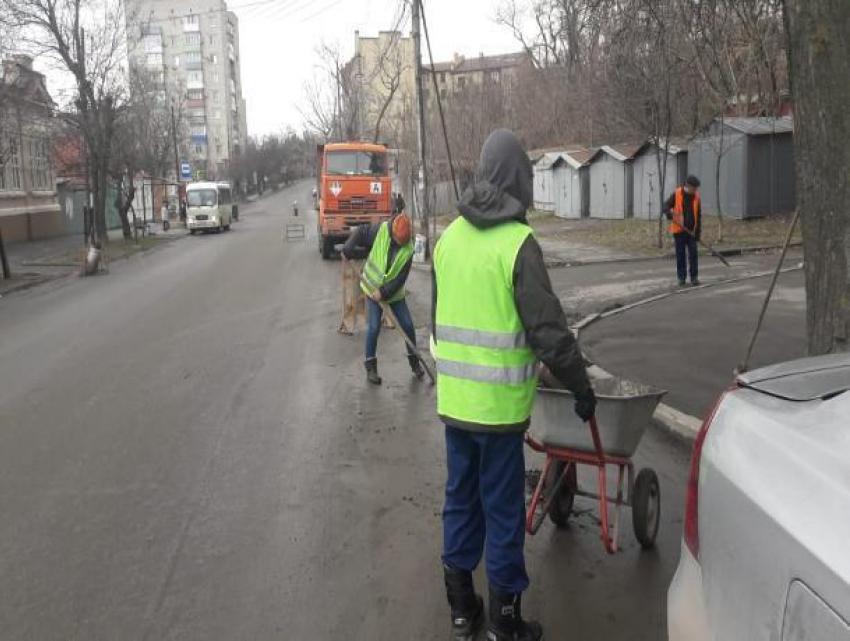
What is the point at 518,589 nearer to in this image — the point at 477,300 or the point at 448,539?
the point at 448,539

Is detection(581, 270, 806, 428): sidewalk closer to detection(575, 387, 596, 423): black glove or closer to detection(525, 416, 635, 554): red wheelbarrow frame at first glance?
detection(525, 416, 635, 554): red wheelbarrow frame

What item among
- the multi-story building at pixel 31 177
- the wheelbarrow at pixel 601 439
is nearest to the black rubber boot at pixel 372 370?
the wheelbarrow at pixel 601 439

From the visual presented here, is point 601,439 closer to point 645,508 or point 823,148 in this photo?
point 645,508

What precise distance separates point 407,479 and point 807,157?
303 centimetres

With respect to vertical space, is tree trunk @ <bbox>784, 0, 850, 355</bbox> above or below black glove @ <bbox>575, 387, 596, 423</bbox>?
above

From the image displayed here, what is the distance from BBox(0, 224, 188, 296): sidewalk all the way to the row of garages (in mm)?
15538

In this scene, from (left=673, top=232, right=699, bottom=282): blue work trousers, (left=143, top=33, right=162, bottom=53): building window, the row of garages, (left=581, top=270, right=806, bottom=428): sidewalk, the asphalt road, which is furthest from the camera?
(left=143, top=33, right=162, bottom=53): building window

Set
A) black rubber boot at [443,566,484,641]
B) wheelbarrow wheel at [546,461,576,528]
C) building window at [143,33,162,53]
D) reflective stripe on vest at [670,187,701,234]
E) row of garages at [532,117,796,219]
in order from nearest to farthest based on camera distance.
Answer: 1. black rubber boot at [443,566,484,641]
2. wheelbarrow wheel at [546,461,576,528]
3. reflective stripe on vest at [670,187,701,234]
4. row of garages at [532,117,796,219]
5. building window at [143,33,162,53]

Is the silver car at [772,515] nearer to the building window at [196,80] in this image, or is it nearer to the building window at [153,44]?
the building window at [153,44]

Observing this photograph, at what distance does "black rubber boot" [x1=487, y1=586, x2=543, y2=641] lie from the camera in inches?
136

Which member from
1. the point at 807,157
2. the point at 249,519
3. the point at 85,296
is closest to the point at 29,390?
the point at 249,519

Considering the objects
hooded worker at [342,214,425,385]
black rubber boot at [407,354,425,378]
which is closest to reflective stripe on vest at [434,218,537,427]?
hooded worker at [342,214,425,385]

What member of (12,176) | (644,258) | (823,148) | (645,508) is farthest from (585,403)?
(12,176)

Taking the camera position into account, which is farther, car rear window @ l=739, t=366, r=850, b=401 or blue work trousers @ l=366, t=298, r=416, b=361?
blue work trousers @ l=366, t=298, r=416, b=361
